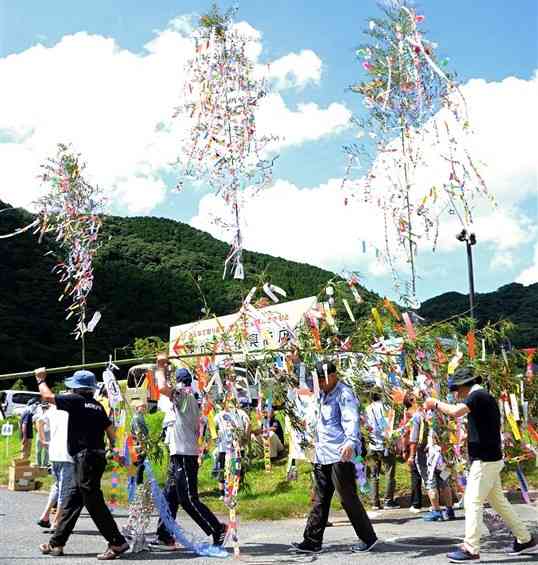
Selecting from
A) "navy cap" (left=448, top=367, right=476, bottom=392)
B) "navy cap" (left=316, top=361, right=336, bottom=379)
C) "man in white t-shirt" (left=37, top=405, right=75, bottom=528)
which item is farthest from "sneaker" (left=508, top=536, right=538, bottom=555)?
"man in white t-shirt" (left=37, top=405, right=75, bottom=528)

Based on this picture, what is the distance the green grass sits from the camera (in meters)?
10.1

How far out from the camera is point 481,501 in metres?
6.21

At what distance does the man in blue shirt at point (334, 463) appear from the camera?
6699 mm

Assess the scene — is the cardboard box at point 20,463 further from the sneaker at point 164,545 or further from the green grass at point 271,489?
the sneaker at point 164,545

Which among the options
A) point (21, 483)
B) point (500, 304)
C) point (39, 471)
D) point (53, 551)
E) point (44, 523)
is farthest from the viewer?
point (500, 304)

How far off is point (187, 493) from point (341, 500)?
1477 mm

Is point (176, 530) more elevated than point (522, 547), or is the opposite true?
point (176, 530)

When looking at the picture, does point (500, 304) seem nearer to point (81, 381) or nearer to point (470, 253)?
point (470, 253)

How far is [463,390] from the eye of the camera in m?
6.61

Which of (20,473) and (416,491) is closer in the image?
(416,491)

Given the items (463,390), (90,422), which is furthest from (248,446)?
(463,390)

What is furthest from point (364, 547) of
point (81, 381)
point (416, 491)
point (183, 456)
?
point (416, 491)

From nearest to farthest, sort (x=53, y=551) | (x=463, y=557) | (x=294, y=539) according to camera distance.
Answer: (x=463, y=557), (x=53, y=551), (x=294, y=539)

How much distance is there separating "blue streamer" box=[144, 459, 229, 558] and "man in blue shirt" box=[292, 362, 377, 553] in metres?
0.79
